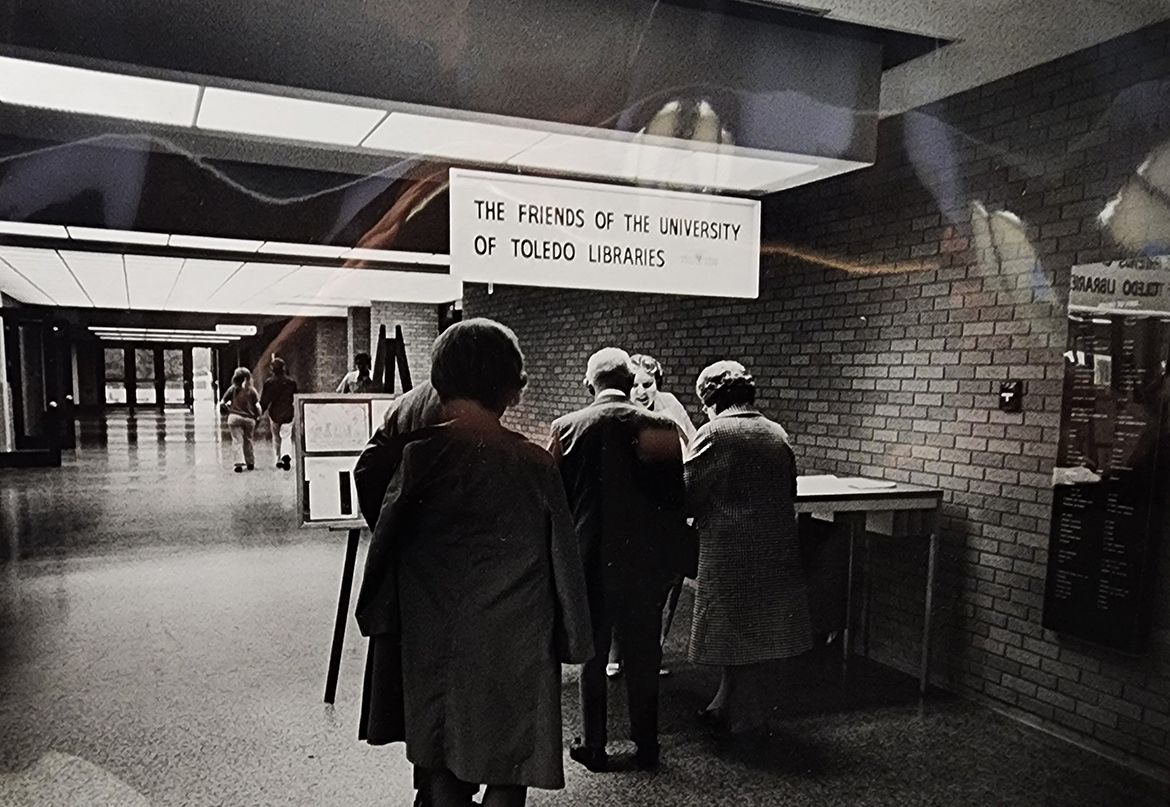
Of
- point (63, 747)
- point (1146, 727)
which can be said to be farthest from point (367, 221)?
point (1146, 727)

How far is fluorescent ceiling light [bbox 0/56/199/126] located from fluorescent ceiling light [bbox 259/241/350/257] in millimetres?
644

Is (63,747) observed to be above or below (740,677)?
below

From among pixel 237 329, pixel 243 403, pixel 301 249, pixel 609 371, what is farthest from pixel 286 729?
pixel 301 249

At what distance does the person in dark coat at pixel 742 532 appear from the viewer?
2410mm

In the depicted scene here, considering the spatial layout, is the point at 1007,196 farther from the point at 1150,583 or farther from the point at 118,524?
the point at 118,524

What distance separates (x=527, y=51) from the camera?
2.12 meters

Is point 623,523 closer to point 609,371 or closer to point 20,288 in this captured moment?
point 609,371

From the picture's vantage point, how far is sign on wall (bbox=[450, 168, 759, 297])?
206 cm

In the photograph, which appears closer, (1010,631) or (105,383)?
(1010,631)

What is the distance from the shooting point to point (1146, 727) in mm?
2320

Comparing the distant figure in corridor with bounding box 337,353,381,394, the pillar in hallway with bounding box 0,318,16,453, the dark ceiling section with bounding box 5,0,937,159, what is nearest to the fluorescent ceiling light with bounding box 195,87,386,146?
the dark ceiling section with bounding box 5,0,937,159

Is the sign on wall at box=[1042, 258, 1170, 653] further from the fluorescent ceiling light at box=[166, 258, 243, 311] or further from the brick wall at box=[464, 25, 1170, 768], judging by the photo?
the fluorescent ceiling light at box=[166, 258, 243, 311]

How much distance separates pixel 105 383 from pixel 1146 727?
3965mm

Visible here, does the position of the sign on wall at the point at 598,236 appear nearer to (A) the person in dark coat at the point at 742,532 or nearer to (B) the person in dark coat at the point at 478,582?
(A) the person in dark coat at the point at 742,532
